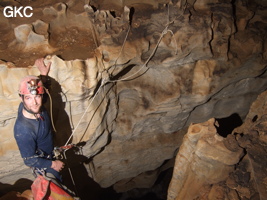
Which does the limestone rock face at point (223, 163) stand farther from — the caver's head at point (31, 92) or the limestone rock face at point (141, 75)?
the caver's head at point (31, 92)

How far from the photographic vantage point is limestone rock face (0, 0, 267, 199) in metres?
3.37

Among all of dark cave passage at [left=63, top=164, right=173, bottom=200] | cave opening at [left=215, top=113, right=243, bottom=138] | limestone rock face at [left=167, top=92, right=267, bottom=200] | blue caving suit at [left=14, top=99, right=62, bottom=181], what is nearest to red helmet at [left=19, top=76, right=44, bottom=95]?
blue caving suit at [left=14, top=99, right=62, bottom=181]

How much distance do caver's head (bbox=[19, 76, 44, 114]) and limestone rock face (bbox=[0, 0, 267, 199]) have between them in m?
0.32

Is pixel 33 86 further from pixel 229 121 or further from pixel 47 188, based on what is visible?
pixel 229 121

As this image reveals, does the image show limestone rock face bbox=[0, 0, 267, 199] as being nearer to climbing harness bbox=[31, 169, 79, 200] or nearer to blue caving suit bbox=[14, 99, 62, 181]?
blue caving suit bbox=[14, 99, 62, 181]

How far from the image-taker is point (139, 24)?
434 centimetres

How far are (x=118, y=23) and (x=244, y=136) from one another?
2.88 m

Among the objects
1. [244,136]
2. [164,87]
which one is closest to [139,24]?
[164,87]

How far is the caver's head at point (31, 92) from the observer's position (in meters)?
2.75

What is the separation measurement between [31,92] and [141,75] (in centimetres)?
270

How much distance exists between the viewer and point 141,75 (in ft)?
16.4

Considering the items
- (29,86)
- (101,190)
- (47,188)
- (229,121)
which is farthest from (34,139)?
(229,121)

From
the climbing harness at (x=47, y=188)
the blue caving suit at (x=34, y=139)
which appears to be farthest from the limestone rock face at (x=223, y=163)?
the blue caving suit at (x=34, y=139)

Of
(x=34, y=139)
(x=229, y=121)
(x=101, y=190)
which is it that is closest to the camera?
(x=34, y=139)
